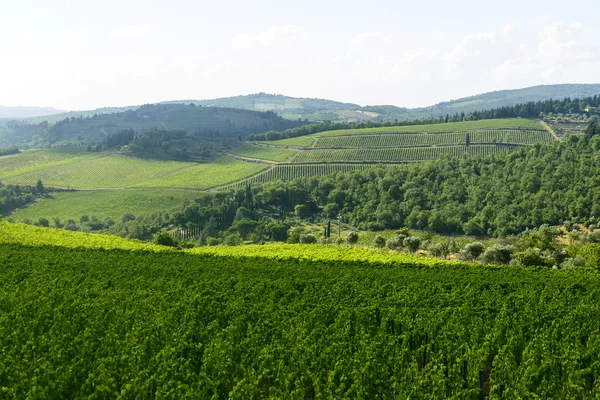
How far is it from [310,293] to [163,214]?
4354 inches

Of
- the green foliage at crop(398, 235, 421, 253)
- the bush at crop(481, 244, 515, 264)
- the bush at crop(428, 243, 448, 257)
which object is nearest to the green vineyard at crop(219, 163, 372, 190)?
the green foliage at crop(398, 235, 421, 253)

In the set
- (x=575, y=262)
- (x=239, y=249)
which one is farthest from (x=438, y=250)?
(x=239, y=249)

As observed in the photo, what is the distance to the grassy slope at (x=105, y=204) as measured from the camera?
521 ft

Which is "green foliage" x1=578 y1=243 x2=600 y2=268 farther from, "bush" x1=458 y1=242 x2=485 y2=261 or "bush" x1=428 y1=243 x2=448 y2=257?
"bush" x1=428 y1=243 x2=448 y2=257

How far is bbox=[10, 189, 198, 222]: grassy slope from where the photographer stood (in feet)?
521

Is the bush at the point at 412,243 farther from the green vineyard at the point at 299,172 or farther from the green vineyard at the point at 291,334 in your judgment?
the green vineyard at the point at 299,172

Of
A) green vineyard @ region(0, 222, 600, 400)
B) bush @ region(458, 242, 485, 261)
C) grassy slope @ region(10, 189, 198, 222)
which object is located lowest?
grassy slope @ region(10, 189, 198, 222)

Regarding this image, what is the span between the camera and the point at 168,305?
3897 cm

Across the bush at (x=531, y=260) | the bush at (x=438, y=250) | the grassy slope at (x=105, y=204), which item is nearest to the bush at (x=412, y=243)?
the bush at (x=438, y=250)

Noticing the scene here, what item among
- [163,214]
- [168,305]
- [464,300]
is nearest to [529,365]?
[464,300]

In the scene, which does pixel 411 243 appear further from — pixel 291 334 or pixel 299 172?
pixel 299 172

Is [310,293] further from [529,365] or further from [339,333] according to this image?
[529,365]

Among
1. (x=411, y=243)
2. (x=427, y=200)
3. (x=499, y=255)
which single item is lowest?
(x=427, y=200)

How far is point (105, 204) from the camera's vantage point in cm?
16650
